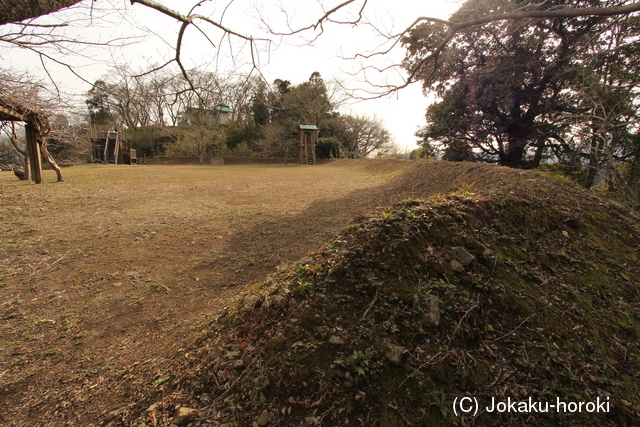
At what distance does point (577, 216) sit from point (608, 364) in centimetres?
155

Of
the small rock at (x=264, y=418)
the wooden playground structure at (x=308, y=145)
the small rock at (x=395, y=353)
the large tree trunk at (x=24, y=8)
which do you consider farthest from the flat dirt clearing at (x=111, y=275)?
the wooden playground structure at (x=308, y=145)

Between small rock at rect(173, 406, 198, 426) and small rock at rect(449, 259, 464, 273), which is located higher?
small rock at rect(449, 259, 464, 273)

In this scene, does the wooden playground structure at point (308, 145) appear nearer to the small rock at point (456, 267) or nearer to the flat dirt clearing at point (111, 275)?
the flat dirt clearing at point (111, 275)

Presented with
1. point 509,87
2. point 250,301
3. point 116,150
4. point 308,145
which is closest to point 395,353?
point 250,301

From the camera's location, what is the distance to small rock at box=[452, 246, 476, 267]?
185cm

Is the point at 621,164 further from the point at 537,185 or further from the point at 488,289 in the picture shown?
the point at 488,289

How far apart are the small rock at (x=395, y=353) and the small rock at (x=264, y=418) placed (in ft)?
2.05

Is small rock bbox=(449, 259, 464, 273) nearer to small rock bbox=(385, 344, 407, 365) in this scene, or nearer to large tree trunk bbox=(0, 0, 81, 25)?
small rock bbox=(385, 344, 407, 365)

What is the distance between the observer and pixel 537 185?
3.19 meters

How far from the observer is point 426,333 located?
1491 millimetres

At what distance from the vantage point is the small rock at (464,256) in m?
1.85

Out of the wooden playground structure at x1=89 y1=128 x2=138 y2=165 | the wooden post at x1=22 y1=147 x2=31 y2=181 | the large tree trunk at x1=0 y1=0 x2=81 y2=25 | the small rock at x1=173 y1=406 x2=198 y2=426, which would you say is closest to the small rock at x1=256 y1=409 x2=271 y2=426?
the small rock at x1=173 y1=406 x2=198 y2=426

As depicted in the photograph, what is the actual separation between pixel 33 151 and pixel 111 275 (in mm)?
8339

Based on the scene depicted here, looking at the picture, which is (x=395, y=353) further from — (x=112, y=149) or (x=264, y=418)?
(x=112, y=149)
